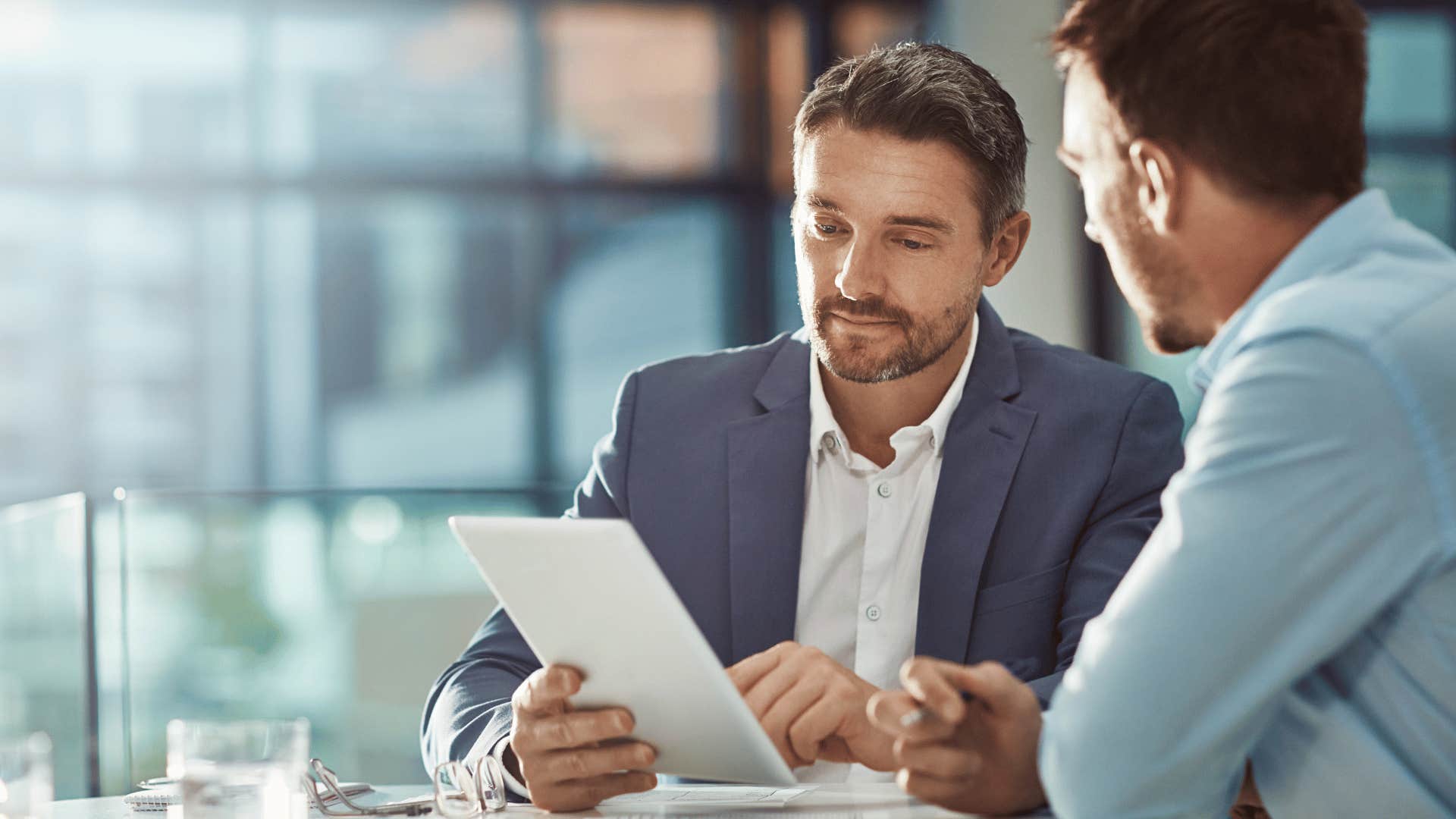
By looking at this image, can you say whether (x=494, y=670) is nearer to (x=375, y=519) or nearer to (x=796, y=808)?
(x=796, y=808)

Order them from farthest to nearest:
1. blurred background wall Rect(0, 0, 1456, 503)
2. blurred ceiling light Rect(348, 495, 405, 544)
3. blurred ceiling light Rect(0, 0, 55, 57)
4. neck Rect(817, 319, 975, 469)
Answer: blurred ceiling light Rect(0, 0, 55, 57) → blurred background wall Rect(0, 0, 1456, 503) → blurred ceiling light Rect(348, 495, 405, 544) → neck Rect(817, 319, 975, 469)

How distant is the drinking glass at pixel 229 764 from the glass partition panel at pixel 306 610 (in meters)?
1.11

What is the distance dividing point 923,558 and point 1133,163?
2.11 ft

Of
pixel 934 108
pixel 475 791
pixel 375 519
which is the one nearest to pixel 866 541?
pixel 934 108

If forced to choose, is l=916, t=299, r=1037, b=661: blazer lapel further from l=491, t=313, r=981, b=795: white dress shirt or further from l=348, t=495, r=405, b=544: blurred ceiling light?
l=348, t=495, r=405, b=544: blurred ceiling light

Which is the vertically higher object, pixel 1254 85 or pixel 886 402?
pixel 1254 85

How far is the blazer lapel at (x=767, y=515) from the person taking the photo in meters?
1.71

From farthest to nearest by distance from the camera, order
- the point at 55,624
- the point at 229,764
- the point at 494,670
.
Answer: the point at 55,624
the point at 494,670
the point at 229,764

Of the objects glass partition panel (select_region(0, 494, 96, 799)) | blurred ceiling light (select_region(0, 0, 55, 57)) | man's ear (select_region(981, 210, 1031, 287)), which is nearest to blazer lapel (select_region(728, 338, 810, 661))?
man's ear (select_region(981, 210, 1031, 287))

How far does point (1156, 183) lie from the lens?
1145 millimetres

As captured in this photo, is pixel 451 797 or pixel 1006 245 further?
pixel 1006 245

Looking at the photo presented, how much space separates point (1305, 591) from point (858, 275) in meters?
0.84

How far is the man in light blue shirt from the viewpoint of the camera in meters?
0.93

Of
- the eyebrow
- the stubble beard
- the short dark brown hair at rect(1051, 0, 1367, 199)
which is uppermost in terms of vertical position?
the short dark brown hair at rect(1051, 0, 1367, 199)
